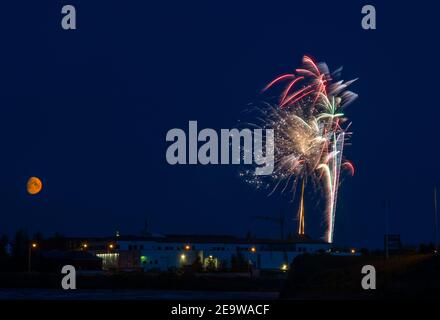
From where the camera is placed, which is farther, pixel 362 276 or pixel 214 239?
pixel 214 239

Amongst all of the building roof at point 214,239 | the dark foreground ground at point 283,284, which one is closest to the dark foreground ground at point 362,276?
the dark foreground ground at point 283,284

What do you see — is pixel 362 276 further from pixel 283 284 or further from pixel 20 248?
pixel 20 248

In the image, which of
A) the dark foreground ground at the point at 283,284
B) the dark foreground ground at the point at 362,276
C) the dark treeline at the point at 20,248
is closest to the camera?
the dark foreground ground at the point at 362,276

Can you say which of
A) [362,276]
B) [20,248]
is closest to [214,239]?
[20,248]

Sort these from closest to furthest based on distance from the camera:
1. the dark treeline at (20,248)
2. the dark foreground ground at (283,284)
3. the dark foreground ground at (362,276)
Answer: the dark foreground ground at (362,276) < the dark foreground ground at (283,284) < the dark treeline at (20,248)

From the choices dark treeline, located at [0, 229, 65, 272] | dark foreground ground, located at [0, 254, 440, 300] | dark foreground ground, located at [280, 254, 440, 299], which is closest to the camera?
dark foreground ground, located at [280, 254, 440, 299]

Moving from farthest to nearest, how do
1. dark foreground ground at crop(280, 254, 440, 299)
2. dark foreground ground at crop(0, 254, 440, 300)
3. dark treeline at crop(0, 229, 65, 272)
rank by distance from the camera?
dark treeline at crop(0, 229, 65, 272)
dark foreground ground at crop(0, 254, 440, 300)
dark foreground ground at crop(280, 254, 440, 299)

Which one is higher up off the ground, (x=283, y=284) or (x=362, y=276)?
(x=362, y=276)

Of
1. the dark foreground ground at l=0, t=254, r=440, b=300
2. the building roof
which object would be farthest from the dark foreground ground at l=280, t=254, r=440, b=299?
the building roof

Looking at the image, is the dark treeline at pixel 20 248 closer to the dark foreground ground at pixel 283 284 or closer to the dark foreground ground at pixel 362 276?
the dark foreground ground at pixel 283 284

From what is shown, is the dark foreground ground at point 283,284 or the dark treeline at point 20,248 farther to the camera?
the dark treeline at point 20,248

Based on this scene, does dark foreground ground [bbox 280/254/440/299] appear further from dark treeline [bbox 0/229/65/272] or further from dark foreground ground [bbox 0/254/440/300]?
dark treeline [bbox 0/229/65/272]
